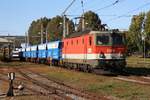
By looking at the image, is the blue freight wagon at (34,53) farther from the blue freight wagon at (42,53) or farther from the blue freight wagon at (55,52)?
the blue freight wagon at (55,52)

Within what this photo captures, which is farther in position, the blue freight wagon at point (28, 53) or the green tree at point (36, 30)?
the green tree at point (36, 30)

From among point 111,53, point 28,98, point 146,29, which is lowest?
point 28,98

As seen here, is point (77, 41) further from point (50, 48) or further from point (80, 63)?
point (50, 48)

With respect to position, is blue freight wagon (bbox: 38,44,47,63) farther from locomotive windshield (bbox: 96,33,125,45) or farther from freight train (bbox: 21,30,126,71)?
locomotive windshield (bbox: 96,33,125,45)

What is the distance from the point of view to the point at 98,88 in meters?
21.3

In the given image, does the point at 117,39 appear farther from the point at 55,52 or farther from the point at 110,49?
the point at 55,52

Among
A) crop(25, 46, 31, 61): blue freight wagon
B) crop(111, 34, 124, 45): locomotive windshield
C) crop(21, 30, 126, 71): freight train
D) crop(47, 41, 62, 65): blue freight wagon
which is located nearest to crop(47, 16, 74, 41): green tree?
crop(25, 46, 31, 61): blue freight wagon

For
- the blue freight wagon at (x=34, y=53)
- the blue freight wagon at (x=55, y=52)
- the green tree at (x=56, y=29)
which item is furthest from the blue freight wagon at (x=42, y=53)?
the green tree at (x=56, y=29)

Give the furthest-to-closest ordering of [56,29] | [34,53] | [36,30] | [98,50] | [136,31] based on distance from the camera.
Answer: [36,30], [56,29], [136,31], [34,53], [98,50]

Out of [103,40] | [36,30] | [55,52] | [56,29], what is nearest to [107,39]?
[103,40]

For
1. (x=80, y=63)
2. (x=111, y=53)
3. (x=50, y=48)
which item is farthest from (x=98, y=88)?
(x=50, y=48)

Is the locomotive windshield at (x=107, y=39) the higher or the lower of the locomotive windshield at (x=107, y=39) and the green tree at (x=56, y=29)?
the lower

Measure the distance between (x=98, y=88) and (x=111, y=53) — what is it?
8.21 metres

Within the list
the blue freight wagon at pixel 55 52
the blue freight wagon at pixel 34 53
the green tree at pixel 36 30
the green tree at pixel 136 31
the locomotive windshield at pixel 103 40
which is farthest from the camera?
the green tree at pixel 36 30
